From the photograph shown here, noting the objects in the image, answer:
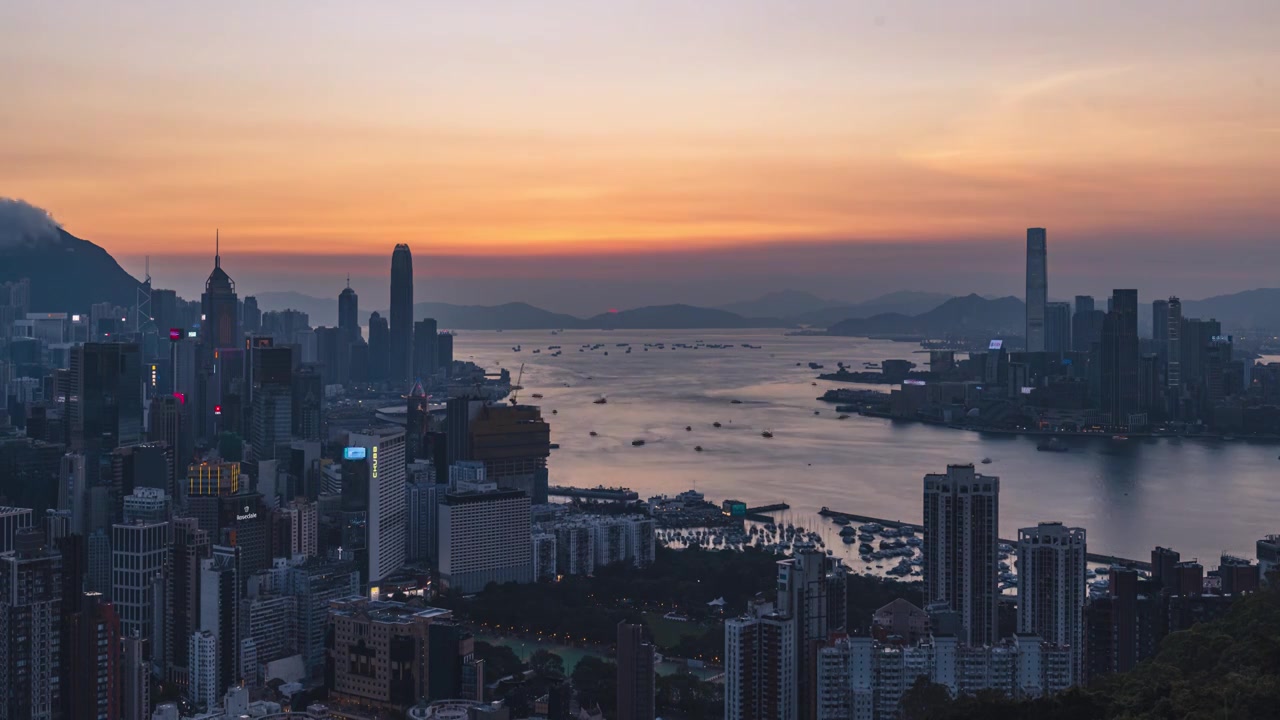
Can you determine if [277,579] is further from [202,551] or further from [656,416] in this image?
[656,416]

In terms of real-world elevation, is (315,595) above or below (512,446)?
below

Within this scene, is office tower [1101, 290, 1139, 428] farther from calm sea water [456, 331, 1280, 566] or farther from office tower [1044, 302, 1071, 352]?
office tower [1044, 302, 1071, 352]

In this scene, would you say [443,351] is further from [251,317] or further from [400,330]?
[251,317]

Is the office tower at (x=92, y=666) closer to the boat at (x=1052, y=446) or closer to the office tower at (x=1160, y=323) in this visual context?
the boat at (x=1052, y=446)

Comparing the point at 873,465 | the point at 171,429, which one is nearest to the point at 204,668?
the point at 171,429

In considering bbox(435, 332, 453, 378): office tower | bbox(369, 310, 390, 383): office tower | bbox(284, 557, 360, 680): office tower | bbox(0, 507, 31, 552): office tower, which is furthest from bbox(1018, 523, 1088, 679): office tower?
bbox(435, 332, 453, 378): office tower

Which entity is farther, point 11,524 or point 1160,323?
point 1160,323
